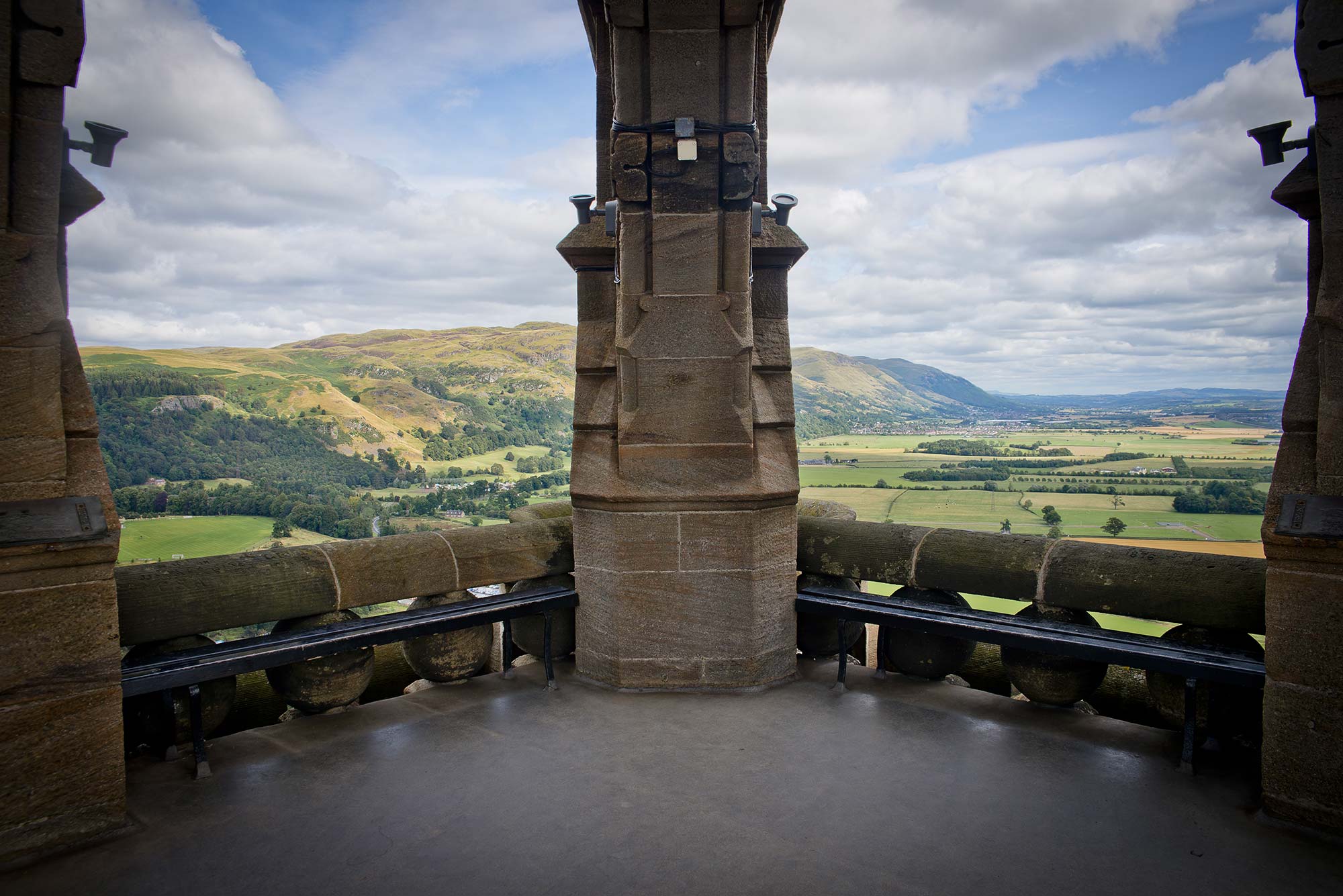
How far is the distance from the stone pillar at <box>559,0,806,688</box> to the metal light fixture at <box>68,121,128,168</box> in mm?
1895

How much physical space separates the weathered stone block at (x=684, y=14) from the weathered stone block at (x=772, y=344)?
1.41 m

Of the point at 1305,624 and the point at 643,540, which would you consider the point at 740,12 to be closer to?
the point at 643,540

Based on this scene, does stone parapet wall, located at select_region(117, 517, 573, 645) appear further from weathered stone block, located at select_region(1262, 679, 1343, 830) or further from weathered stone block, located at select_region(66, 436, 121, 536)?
weathered stone block, located at select_region(1262, 679, 1343, 830)

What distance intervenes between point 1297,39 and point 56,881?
4.64 m

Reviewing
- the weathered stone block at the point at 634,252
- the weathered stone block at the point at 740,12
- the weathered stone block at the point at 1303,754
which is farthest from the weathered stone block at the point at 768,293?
the weathered stone block at the point at 1303,754

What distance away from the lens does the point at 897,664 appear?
4.09 metres

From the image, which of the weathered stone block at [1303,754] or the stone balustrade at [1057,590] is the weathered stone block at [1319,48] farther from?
the weathered stone block at [1303,754]

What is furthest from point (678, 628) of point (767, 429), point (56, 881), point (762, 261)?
point (56, 881)

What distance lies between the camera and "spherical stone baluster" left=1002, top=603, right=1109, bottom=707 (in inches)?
138

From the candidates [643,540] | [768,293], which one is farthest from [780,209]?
[643,540]

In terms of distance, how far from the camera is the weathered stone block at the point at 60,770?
8.27 feet

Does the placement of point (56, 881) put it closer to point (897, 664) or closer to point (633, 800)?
point (633, 800)

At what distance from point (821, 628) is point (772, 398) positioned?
1.30 m

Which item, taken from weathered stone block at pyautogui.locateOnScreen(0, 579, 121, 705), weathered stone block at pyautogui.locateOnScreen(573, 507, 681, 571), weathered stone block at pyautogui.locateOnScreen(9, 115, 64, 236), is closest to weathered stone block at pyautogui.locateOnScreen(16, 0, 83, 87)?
weathered stone block at pyautogui.locateOnScreen(9, 115, 64, 236)
